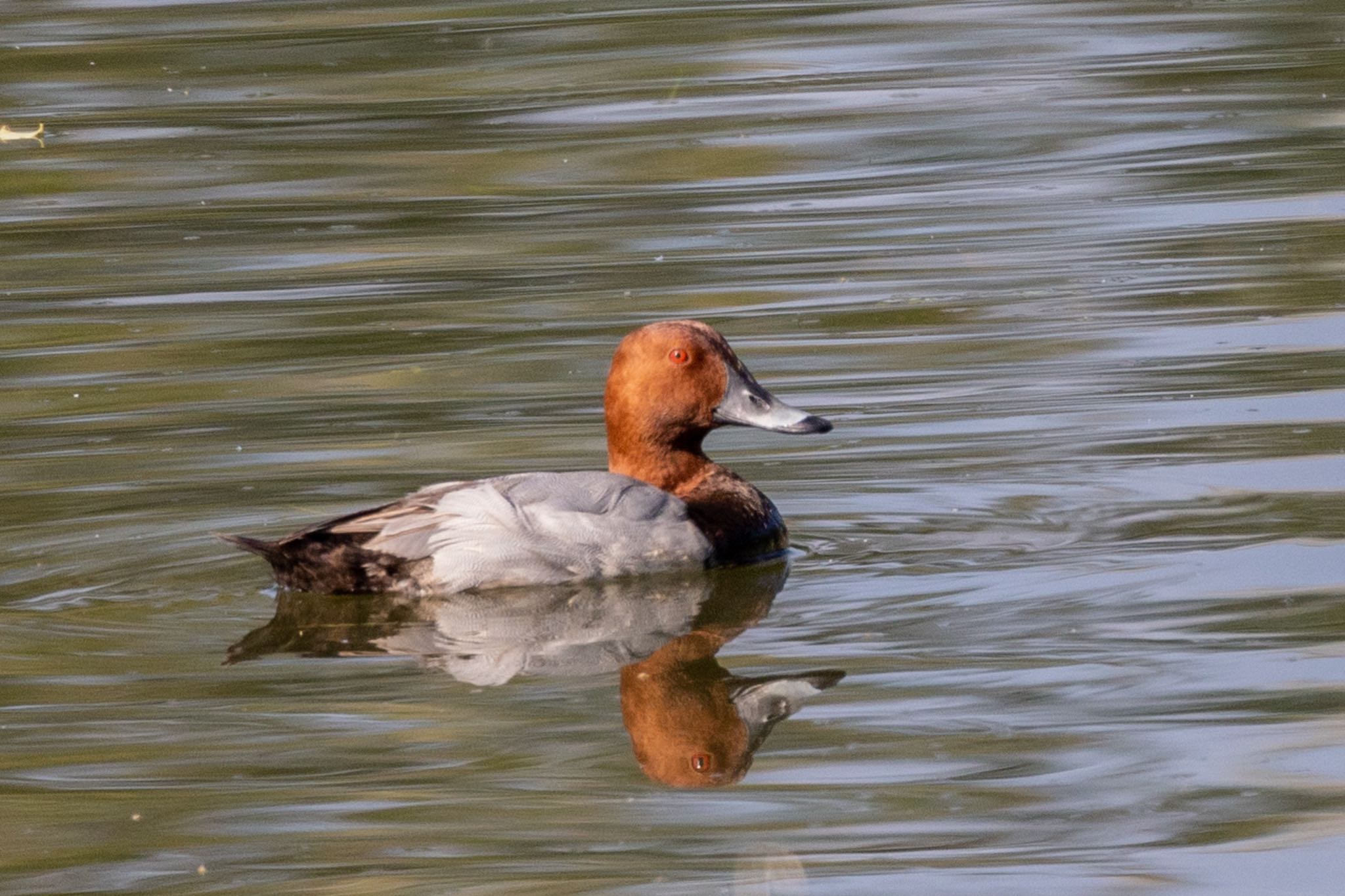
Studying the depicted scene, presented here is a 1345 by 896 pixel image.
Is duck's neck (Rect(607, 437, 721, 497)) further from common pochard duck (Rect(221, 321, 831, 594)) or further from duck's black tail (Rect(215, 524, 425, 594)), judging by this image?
duck's black tail (Rect(215, 524, 425, 594))

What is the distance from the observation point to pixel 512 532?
22.5 ft

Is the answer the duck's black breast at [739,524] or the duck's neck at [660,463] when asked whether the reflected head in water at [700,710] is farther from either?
the duck's neck at [660,463]

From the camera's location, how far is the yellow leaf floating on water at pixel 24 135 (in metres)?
13.7

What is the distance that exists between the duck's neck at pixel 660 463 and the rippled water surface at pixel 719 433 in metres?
0.37

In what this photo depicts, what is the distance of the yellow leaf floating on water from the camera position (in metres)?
13.7

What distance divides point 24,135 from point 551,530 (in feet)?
25.7

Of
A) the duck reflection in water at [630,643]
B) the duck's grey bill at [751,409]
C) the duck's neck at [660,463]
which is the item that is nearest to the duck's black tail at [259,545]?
the duck reflection in water at [630,643]

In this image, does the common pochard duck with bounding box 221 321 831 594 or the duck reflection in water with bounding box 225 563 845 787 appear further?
the common pochard duck with bounding box 221 321 831 594

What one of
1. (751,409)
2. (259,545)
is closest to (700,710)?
(259,545)

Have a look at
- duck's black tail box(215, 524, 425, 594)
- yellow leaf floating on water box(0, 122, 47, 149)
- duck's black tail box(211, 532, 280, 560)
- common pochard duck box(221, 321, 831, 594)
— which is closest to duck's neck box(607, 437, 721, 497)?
common pochard duck box(221, 321, 831, 594)

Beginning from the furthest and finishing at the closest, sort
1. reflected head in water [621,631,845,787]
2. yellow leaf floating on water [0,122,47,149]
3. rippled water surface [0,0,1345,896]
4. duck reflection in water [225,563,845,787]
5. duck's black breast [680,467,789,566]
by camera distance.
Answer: yellow leaf floating on water [0,122,47,149]
duck's black breast [680,467,789,566]
duck reflection in water [225,563,845,787]
reflected head in water [621,631,845,787]
rippled water surface [0,0,1345,896]

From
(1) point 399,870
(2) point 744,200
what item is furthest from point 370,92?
(1) point 399,870

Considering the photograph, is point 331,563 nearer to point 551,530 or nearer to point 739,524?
point 551,530

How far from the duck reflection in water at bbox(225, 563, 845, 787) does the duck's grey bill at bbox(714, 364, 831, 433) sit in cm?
52
